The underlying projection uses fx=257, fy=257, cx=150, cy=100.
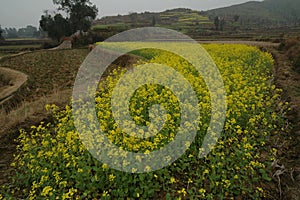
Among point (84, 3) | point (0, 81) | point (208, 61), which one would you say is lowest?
point (0, 81)

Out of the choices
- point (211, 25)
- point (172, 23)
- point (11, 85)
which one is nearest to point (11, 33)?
point (172, 23)

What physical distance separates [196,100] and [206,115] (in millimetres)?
915

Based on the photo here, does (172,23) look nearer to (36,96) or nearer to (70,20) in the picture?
(70,20)

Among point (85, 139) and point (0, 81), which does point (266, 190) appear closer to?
point (85, 139)

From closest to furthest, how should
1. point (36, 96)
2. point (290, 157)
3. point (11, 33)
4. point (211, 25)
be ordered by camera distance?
point (290, 157) < point (36, 96) < point (211, 25) < point (11, 33)

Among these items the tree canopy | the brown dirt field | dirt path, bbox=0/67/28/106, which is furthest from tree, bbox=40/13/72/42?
dirt path, bbox=0/67/28/106

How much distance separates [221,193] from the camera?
4449mm

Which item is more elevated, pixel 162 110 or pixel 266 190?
pixel 162 110

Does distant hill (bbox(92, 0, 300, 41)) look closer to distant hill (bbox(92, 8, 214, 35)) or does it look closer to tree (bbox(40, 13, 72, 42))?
distant hill (bbox(92, 8, 214, 35))

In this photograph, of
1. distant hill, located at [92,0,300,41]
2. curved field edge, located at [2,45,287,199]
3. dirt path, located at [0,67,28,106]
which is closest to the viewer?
curved field edge, located at [2,45,287,199]

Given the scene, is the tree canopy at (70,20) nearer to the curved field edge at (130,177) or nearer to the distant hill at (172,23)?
the distant hill at (172,23)

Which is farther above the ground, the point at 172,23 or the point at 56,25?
the point at 56,25

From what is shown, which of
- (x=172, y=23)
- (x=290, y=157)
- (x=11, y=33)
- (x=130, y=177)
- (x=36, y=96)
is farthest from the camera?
(x=11, y=33)

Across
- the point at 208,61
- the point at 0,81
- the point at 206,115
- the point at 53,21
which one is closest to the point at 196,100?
the point at 206,115
